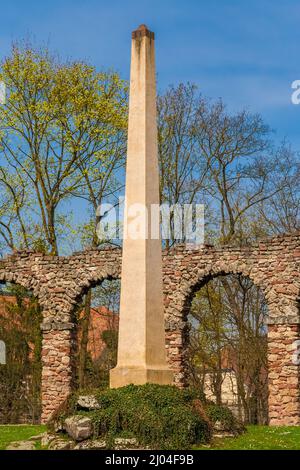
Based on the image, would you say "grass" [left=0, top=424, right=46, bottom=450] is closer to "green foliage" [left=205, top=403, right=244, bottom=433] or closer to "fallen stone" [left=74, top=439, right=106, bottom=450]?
"fallen stone" [left=74, top=439, right=106, bottom=450]

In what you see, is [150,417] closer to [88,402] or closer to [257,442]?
[88,402]

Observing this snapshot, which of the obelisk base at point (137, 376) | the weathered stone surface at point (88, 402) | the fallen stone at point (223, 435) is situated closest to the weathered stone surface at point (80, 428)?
the weathered stone surface at point (88, 402)

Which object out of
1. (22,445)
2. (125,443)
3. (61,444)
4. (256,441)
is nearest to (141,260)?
(125,443)

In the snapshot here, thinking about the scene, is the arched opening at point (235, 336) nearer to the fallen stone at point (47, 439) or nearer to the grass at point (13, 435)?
the grass at point (13, 435)

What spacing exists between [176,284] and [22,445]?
9387 millimetres

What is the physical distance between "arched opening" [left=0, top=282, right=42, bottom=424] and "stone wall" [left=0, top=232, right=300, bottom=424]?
5.06m

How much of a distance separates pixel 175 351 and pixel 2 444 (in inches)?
334

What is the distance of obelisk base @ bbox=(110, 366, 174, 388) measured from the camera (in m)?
13.8

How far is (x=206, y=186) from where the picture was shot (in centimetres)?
3322

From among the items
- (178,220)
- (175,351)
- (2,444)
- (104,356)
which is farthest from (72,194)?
(2,444)

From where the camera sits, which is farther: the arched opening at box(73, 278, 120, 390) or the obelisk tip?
the arched opening at box(73, 278, 120, 390)

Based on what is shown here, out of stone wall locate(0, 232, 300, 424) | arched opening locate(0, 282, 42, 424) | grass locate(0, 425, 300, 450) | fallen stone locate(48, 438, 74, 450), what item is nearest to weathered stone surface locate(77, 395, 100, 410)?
fallen stone locate(48, 438, 74, 450)

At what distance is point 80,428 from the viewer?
13.0 meters

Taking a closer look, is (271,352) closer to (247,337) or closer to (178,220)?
(247,337)
